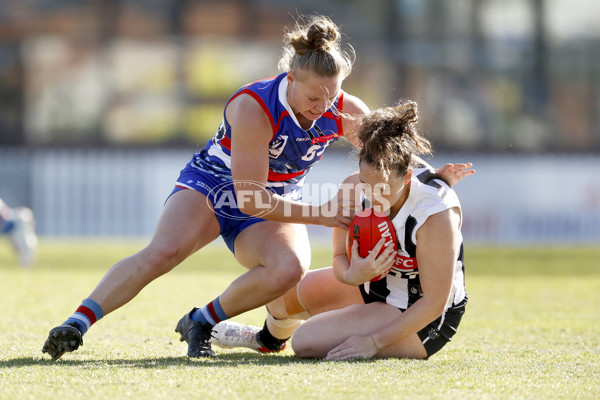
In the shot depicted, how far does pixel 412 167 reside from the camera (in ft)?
12.9

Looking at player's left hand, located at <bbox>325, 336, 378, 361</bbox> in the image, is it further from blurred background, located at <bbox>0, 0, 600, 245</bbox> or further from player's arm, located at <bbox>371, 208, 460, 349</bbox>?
blurred background, located at <bbox>0, 0, 600, 245</bbox>

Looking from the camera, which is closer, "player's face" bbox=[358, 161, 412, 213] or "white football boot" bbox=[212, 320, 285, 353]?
"player's face" bbox=[358, 161, 412, 213]

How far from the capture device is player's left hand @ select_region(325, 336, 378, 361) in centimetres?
394

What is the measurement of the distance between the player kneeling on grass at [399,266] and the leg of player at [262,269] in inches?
8.0

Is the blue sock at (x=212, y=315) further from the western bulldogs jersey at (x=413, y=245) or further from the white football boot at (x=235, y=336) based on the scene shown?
the western bulldogs jersey at (x=413, y=245)

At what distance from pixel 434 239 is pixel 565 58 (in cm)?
1253

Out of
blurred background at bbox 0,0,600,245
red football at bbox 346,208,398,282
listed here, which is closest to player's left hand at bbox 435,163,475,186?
red football at bbox 346,208,398,282

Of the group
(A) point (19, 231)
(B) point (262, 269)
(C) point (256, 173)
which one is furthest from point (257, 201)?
(A) point (19, 231)

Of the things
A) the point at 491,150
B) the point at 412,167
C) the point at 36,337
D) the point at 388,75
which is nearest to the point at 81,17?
the point at 388,75

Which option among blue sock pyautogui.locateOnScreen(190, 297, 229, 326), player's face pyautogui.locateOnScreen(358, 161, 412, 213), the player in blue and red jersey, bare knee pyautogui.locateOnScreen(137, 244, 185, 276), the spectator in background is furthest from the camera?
the spectator in background

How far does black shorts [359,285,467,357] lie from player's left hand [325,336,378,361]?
251 mm

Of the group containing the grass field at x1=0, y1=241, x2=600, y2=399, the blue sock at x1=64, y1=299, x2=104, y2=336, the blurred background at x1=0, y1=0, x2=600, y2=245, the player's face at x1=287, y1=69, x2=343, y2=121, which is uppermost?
the blurred background at x1=0, y1=0, x2=600, y2=245

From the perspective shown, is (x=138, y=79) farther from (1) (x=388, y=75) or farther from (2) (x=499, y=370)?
(2) (x=499, y=370)

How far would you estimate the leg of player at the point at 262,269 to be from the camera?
13.8ft
